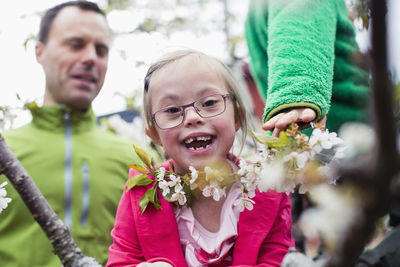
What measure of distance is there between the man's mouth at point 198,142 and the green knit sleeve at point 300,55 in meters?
0.21

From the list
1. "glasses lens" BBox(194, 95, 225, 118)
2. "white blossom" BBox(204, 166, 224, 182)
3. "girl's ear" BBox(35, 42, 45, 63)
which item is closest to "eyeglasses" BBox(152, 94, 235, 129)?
"glasses lens" BBox(194, 95, 225, 118)

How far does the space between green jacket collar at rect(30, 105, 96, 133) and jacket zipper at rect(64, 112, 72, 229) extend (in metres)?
0.01

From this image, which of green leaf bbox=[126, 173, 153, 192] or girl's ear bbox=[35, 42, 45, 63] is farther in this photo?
girl's ear bbox=[35, 42, 45, 63]

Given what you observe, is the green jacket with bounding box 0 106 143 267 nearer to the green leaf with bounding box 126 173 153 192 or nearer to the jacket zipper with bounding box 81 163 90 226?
the jacket zipper with bounding box 81 163 90 226

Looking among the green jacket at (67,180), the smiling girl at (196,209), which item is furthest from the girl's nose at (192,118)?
the green jacket at (67,180)

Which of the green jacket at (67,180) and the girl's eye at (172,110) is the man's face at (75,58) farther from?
the girl's eye at (172,110)

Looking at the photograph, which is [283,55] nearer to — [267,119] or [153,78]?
[267,119]

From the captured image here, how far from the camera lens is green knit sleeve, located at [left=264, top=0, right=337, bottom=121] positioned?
1.14 meters

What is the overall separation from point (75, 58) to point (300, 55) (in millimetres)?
1725

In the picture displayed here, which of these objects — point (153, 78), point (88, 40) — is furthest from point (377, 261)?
point (88, 40)

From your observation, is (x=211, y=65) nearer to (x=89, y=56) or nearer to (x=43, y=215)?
(x=43, y=215)

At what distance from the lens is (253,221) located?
131 centimetres

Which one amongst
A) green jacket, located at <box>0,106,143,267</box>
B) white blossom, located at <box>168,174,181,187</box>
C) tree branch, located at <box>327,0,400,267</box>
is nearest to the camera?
tree branch, located at <box>327,0,400,267</box>

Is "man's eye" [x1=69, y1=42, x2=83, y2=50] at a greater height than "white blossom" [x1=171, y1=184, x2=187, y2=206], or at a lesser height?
greater
